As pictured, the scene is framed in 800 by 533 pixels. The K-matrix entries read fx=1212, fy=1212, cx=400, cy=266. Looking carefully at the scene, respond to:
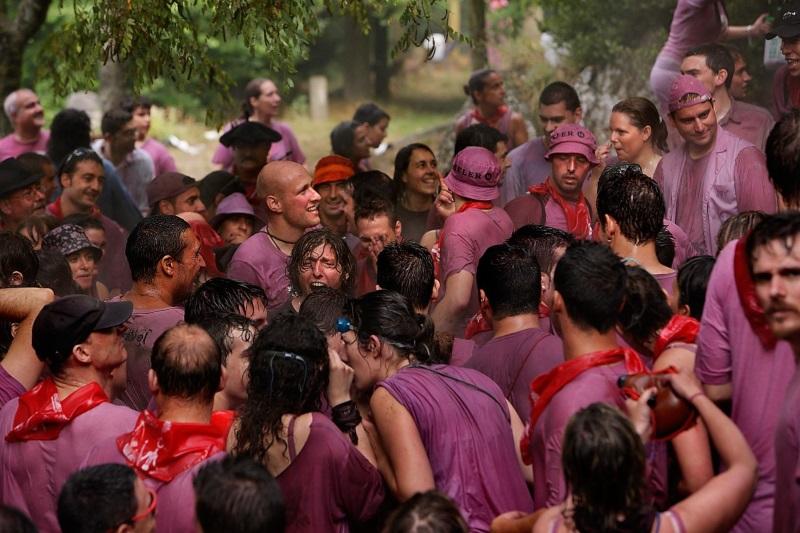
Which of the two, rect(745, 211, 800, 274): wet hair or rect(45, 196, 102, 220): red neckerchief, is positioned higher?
rect(745, 211, 800, 274): wet hair

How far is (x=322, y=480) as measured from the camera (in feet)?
15.6

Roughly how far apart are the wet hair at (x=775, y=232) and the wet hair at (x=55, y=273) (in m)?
4.50

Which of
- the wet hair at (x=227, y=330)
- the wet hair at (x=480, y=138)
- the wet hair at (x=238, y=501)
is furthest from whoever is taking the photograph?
the wet hair at (x=480, y=138)

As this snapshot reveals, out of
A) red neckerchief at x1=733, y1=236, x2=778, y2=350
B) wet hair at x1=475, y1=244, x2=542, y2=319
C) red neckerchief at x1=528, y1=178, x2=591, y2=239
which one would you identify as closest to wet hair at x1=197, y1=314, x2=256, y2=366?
wet hair at x1=475, y1=244, x2=542, y2=319

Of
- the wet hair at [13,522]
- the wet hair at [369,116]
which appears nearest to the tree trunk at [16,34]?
the wet hair at [369,116]

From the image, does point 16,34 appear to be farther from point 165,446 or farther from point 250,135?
point 165,446

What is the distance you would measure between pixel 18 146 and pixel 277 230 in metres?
4.88

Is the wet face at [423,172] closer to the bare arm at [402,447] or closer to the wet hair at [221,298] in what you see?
the wet hair at [221,298]

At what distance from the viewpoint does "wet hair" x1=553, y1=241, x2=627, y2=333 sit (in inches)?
180

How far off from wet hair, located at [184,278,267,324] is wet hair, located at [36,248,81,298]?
4.58ft

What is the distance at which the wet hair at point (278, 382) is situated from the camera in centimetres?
477

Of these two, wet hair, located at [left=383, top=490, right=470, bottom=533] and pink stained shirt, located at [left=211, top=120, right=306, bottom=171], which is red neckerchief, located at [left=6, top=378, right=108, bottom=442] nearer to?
wet hair, located at [left=383, top=490, right=470, bottom=533]

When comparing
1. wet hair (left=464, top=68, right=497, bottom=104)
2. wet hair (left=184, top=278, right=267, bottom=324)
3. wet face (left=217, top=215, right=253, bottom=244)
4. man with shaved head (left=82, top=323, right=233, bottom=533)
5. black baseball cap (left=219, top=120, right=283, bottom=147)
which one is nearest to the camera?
man with shaved head (left=82, top=323, right=233, bottom=533)

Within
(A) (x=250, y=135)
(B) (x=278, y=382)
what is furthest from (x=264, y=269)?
(B) (x=278, y=382)
